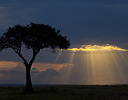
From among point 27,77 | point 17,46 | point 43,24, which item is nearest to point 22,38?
point 17,46

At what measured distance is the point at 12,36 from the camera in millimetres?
45344

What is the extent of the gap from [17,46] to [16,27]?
3.66 meters
